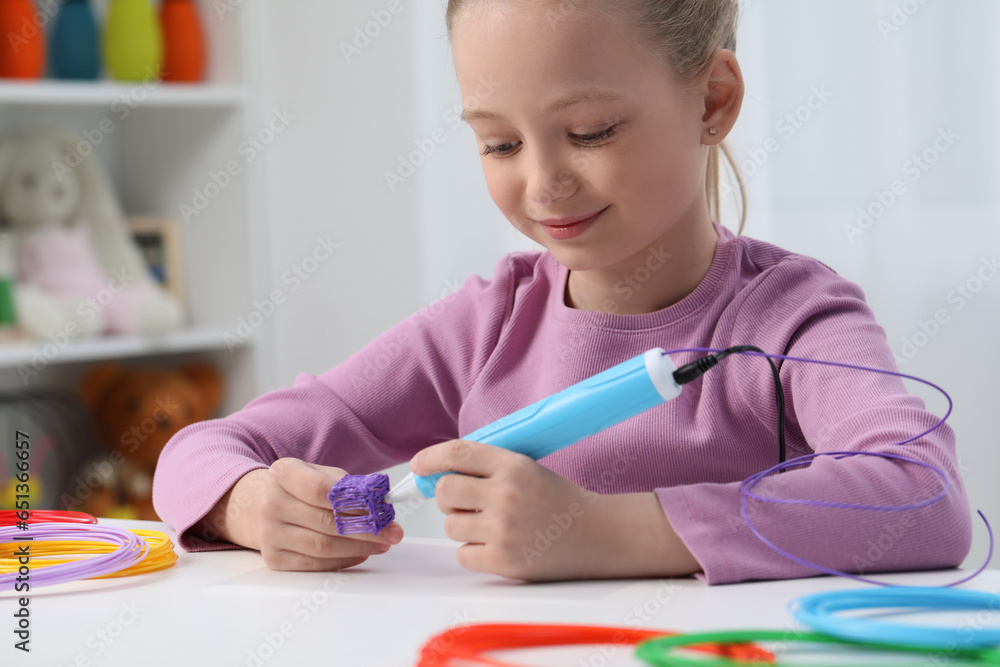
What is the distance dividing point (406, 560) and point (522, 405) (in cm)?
23

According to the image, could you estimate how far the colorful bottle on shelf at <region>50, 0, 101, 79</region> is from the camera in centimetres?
181

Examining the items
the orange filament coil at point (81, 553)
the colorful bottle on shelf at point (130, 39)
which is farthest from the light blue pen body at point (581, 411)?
the colorful bottle on shelf at point (130, 39)

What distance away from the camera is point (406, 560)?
0.66m

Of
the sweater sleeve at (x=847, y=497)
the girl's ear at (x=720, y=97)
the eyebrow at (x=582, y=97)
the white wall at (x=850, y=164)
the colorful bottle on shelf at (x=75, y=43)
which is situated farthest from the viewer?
the colorful bottle on shelf at (x=75, y=43)

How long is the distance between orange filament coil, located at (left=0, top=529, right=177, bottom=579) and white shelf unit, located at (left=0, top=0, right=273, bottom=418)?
1188mm

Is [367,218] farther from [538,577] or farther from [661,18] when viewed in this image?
[538,577]

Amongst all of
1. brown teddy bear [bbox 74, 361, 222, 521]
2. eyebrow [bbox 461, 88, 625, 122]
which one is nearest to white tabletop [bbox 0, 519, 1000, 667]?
eyebrow [bbox 461, 88, 625, 122]

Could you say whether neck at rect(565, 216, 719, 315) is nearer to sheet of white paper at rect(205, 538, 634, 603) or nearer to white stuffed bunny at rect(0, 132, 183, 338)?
sheet of white paper at rect(205, 538, 634, 603)

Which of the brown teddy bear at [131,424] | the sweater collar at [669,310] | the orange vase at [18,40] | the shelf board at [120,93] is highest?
the orange vase at [18,40]

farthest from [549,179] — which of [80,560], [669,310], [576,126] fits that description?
[80,560]

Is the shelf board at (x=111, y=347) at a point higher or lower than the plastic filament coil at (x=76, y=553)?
higher

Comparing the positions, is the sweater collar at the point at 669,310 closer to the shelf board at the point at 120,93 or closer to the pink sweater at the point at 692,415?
the pink sweater at the point at 692,415

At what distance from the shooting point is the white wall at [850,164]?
1.28 m

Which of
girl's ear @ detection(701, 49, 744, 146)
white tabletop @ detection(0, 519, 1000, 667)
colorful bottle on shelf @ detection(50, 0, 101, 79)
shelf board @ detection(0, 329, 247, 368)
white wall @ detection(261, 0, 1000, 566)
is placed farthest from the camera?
colorful bottle on shelf @ detection(50, 0, 101, 79)
